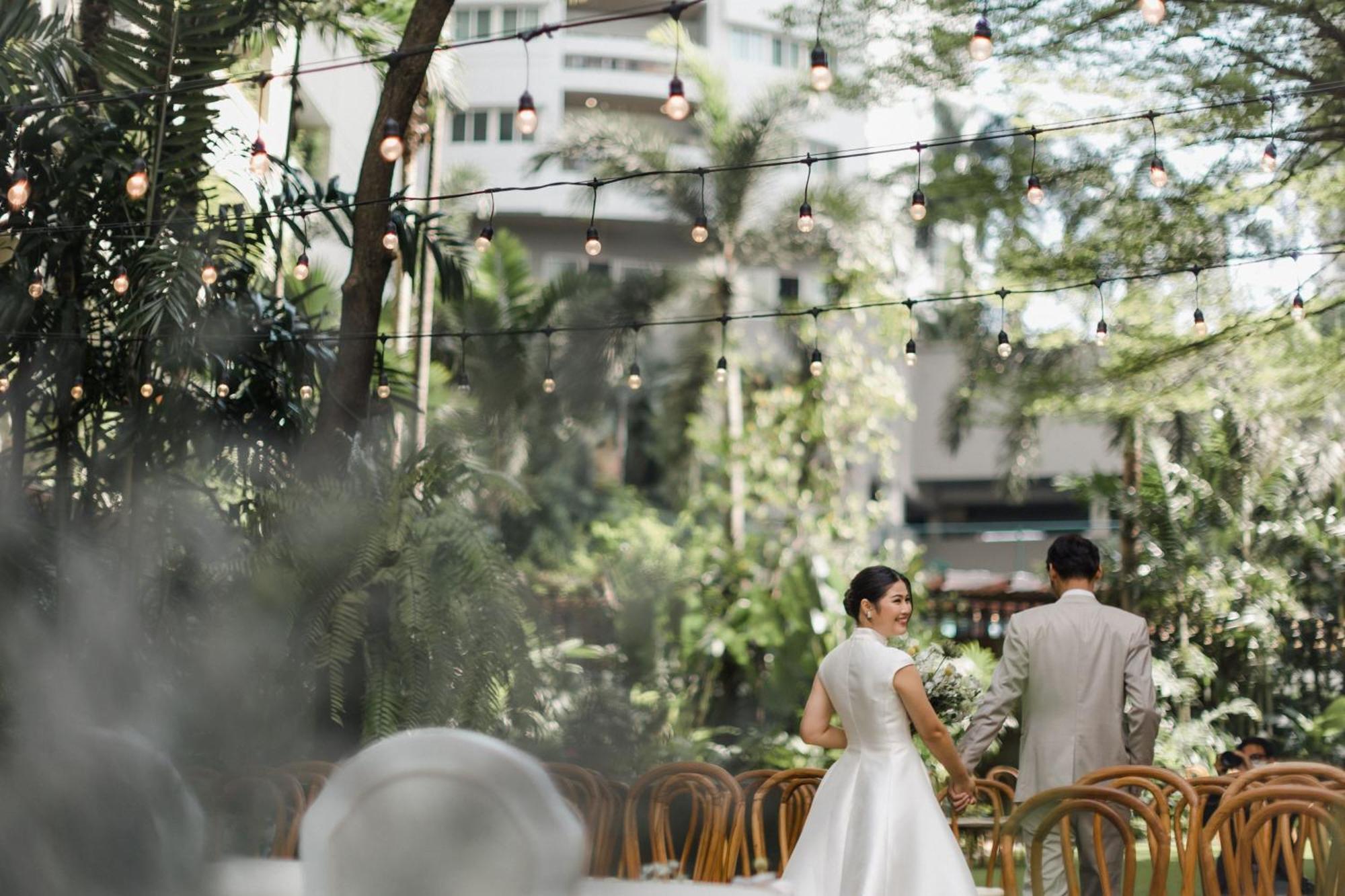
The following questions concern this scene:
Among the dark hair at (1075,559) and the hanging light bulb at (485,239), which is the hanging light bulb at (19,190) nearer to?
the hanging light bulb at (485,239)

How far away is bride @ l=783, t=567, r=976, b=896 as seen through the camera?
3789mm

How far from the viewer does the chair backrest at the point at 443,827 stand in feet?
6.41

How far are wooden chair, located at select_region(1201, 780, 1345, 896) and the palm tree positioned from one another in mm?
13065

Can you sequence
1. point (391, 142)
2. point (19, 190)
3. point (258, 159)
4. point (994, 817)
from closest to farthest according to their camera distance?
point (994, 817), point (391, 142), point (19, 190), point (258, 159)

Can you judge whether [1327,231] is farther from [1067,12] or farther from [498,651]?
[498,651]

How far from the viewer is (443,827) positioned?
198cm

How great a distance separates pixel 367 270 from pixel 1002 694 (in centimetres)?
514

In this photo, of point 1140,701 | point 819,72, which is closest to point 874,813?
point 1140,701

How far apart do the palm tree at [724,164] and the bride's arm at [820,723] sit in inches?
501

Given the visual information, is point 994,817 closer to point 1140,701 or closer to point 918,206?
point 1140,701

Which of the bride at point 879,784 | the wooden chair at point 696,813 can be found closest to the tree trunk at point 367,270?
the wooden chair at point 696,813

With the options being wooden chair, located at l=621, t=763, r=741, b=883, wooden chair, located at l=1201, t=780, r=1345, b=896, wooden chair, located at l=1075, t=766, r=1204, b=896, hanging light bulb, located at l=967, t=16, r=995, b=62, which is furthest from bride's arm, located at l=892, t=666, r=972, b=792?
hanging light bulb, located at l=967, t=16, r=995, b=62

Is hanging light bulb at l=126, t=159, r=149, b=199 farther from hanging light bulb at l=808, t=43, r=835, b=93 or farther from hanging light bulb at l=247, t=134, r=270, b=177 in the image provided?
hanging light bulb at l=808, t=43, r=835, b=93

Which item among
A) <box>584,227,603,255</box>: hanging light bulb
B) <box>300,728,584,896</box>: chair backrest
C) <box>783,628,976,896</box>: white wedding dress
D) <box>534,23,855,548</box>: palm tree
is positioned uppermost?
<box>534,23,855,548</box>: palm tree
